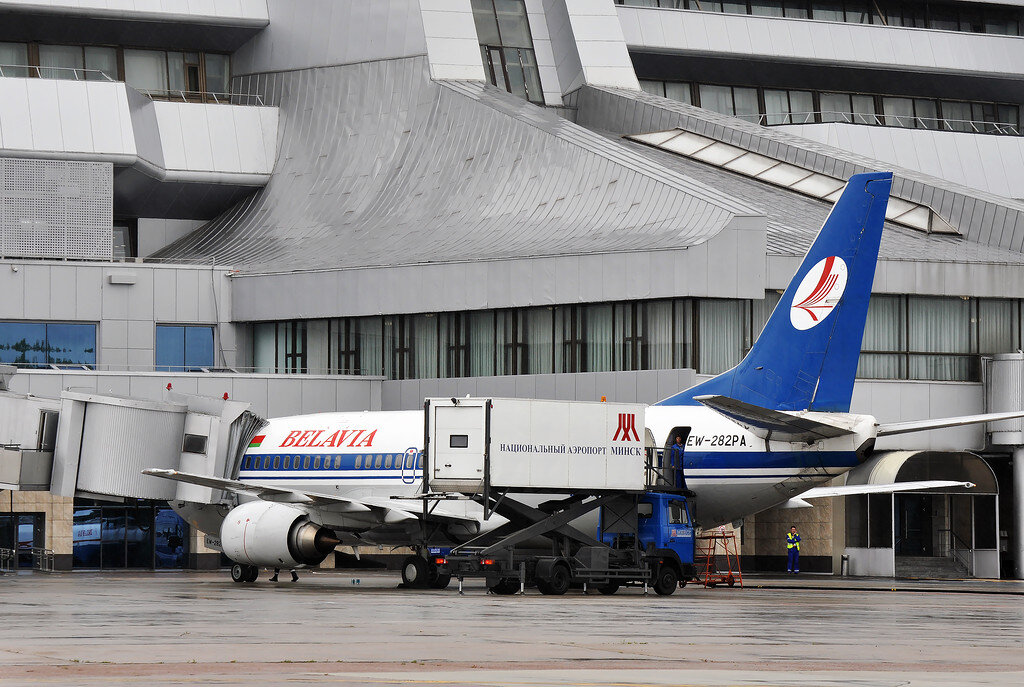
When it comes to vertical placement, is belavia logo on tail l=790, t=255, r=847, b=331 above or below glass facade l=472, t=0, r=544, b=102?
below

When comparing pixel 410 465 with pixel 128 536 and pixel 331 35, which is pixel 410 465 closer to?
pixel 128 536

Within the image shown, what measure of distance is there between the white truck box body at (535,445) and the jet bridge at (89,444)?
9277 mm

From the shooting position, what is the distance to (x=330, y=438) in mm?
42469

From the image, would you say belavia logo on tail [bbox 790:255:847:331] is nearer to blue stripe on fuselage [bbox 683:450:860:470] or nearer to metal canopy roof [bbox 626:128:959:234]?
blue stripe on fuselage [bbox 683:450:860:470]

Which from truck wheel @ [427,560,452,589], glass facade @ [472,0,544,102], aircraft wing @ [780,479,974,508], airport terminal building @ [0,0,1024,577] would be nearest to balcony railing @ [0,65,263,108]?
airport terminal building @ [0,0,1024,577]

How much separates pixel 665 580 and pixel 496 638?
15.9 m

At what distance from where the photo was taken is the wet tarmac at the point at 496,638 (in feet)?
54.6

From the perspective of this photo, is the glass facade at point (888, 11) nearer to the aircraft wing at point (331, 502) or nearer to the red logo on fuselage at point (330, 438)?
the red logo on fuselage at point (330, 438)

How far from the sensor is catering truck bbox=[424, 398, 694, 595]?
3538cm

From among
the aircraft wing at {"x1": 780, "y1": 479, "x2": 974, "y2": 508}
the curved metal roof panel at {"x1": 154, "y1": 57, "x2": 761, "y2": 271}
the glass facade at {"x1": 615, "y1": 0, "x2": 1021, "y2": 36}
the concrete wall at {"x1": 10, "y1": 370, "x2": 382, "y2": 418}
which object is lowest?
the aircraft wing at {"x1": 780, "y1": 479, "x2": 974, "y2": 508}

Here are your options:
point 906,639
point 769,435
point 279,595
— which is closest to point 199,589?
point 279,595

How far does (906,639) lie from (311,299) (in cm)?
3789

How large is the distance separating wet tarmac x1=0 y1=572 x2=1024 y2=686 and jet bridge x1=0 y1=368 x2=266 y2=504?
158 inches

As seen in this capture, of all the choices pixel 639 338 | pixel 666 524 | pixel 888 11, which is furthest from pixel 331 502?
pixel 888 11
